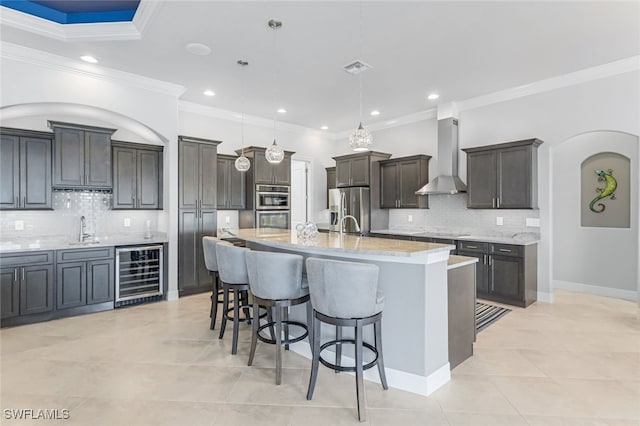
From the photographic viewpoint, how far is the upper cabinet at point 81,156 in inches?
170

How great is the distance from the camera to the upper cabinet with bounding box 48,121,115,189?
432 centimetres

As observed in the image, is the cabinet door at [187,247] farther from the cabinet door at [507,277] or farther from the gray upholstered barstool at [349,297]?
the cabinet door at [507,277]

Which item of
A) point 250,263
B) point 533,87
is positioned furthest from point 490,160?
point 250,263

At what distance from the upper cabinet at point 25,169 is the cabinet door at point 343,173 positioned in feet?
16.3

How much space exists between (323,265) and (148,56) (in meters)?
3.60

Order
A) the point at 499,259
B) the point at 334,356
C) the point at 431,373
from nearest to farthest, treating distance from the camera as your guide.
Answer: the point at 431,373
the point at 334,356
the point at 499,259

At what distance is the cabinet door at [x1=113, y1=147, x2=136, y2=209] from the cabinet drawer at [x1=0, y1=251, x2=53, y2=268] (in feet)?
3.73

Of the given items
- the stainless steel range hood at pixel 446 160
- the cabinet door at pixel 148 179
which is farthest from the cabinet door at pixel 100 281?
the stainless steel range hood at pixel 446 160

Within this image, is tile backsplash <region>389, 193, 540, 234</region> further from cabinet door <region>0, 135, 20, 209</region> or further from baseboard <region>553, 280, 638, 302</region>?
cabinet door <region>0, 135, 20, 209</region>

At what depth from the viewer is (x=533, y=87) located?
16.3 ft

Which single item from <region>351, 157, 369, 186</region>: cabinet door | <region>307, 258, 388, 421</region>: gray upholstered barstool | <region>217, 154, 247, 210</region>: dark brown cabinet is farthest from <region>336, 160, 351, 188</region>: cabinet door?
<region>307, 258, 388, 421</region>: gray upholstered barstool

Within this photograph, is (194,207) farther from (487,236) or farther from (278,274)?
(487,236)

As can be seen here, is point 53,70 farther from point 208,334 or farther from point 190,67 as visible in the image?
point 208,334

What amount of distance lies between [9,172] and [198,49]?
9.13 ft
